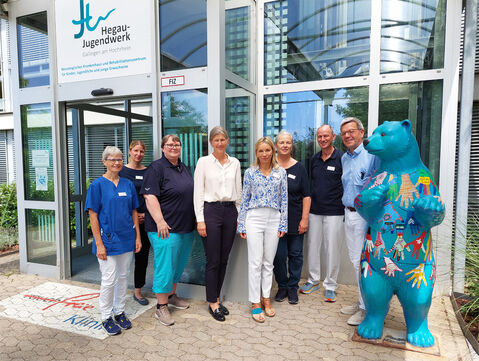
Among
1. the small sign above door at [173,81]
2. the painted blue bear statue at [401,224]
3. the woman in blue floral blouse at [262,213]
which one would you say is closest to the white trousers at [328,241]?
the woman in blue floral blouse at [262,213]

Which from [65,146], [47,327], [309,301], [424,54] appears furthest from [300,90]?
[47,327]

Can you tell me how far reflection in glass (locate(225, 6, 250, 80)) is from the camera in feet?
12.2

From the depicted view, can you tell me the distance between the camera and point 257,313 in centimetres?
306

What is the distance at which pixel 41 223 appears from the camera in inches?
172

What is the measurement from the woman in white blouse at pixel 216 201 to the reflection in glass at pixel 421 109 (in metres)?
2.17

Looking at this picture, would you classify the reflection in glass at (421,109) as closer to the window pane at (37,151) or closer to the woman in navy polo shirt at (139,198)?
the woman in navy polo shirt at (139,198)

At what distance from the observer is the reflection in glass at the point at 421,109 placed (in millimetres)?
3686

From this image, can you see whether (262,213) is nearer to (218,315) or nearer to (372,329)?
(218,315)

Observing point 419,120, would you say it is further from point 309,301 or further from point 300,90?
point 309,301

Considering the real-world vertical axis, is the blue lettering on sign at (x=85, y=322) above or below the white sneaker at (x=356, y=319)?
below

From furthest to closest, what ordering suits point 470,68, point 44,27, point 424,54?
1. point 44,27
2. point 424,54
3. point 470,68

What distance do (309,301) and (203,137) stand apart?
2139mm

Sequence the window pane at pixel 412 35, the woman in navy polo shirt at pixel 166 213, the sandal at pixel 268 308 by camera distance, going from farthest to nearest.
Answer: the window pane at pixel 412 35
the sandal at pixel 268 308
the woman in navy polo shirt at pixel 166 213

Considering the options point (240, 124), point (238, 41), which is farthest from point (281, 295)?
point (238, 41)
